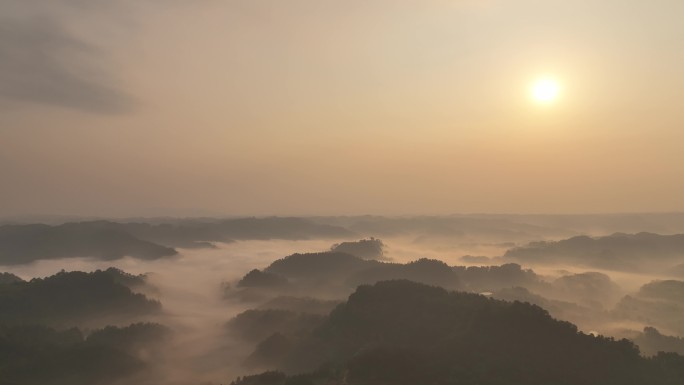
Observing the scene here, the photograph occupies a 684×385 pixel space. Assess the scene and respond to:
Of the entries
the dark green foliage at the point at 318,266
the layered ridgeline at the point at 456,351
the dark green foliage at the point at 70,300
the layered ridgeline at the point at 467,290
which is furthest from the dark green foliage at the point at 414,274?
the dark green foliage at the point at 70,300

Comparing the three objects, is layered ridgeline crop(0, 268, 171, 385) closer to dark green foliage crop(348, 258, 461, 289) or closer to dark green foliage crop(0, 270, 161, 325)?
dark green foliage crop(0, 270, 161, 325)

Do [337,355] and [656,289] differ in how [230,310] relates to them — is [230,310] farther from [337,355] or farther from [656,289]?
[656,289]

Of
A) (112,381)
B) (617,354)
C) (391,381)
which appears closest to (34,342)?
(112,381)

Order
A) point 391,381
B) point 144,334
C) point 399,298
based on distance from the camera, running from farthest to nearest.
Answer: point 144,334 < point 399,298 < point 391,381

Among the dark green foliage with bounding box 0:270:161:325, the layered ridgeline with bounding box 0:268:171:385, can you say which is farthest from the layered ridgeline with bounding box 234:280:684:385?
the dark green foliage with bounding box 0:270:161:325

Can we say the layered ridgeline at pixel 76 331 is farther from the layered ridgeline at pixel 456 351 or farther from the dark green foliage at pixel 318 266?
the dark green foliage at pixel 318 266
